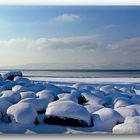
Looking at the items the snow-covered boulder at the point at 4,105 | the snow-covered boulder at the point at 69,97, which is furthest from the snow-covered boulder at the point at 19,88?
the snow-covered boulder at the point at 69,97

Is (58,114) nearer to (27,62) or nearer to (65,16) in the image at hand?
(27,62)

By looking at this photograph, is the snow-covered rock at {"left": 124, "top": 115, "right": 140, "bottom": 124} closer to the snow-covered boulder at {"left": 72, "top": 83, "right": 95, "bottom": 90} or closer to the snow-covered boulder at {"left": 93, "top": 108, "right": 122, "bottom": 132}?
the snow-covered boulder at {"left": 93, "top": 108, "right": 122, "bottom": 132}

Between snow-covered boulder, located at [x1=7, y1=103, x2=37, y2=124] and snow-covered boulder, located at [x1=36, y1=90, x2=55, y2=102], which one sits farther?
snow-covered boulder, located at [x1=36, y1=90, x2=55, y2=102]

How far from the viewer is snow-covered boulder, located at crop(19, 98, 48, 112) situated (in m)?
2.27

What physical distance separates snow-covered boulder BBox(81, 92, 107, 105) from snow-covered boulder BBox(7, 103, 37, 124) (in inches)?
12.9

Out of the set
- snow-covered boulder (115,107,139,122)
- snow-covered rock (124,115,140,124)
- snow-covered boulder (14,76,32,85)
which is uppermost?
snow-covered boulder (14,76,32,85)

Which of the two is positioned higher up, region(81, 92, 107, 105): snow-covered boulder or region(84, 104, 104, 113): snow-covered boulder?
region(81, 92, 107, 105): snow-covered boulder

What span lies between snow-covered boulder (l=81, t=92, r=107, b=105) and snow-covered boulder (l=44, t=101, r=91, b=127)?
0.14 m

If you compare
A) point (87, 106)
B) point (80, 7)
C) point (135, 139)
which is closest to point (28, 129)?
point (87, 106)

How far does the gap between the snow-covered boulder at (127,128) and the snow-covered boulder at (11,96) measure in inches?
23.4

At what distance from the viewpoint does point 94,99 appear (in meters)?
2.37

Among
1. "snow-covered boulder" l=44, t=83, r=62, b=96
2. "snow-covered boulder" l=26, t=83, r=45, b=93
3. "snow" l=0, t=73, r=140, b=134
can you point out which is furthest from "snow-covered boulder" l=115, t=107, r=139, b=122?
"snow-covered boulder" l=26, t=83, r=45, b=93

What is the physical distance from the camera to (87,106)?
2.29 m
